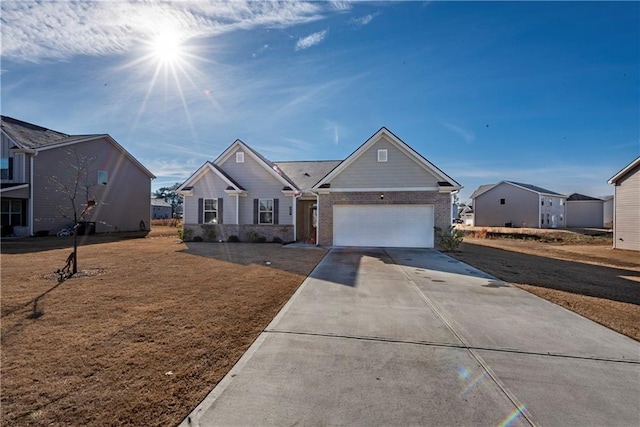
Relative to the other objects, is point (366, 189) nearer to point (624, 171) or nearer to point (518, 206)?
point (624, 171)

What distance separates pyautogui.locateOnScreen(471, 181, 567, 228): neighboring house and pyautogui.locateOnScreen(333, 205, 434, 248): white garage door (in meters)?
31.4

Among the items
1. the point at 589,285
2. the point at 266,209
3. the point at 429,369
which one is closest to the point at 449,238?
the point at 589,285

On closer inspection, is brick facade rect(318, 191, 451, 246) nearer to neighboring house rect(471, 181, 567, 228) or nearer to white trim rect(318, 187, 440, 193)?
white trim rect(318, 187, 440, 193)

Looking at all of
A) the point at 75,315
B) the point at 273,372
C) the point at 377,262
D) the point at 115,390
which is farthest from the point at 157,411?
the point at 377,262

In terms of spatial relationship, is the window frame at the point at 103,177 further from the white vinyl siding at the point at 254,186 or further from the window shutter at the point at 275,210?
the window shutter at the point at 275,210

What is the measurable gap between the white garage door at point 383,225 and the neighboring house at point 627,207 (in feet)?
41.4

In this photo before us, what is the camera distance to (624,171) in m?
16.1

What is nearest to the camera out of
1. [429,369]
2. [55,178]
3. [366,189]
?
[429,369]

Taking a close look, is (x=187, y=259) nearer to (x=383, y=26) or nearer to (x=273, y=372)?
(x=273, y=372)

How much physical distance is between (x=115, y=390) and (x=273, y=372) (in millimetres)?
1545

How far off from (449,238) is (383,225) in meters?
3.22

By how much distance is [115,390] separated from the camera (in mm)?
2680

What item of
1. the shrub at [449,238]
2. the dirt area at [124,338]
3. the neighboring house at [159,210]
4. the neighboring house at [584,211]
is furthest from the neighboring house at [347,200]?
the neighboring house at [159,210]

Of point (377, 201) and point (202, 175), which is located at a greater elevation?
point (202, 175)
